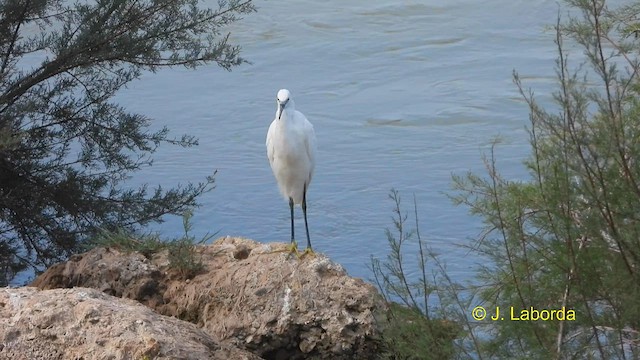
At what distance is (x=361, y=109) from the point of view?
8.78m

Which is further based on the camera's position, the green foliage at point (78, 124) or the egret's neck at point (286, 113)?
the green foliage at point (78, 124)

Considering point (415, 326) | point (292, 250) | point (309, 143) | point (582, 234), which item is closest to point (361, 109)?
point (309, 143)

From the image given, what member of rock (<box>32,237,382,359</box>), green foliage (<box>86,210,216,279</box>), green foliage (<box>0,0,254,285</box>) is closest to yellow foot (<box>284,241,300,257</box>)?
rock (<box>32,237,382,359</box>)

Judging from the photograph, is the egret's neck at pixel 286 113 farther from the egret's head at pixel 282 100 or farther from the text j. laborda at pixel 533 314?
the text j. laborda at pixel 533 314

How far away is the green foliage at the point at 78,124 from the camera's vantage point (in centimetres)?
593

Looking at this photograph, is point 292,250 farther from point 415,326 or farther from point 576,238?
point 576,238

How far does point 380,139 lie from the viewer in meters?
8.30

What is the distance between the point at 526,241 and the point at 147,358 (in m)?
1.16

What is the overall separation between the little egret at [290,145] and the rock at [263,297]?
0.72 metres

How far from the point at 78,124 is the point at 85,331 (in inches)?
117

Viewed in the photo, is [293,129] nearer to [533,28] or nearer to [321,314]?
[321,314]

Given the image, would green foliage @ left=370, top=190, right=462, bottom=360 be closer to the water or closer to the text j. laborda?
the text j. laborda

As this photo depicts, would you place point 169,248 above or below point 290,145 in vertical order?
below

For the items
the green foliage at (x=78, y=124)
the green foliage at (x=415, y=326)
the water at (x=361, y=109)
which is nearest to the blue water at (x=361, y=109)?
the water at (x=361, y=109)
